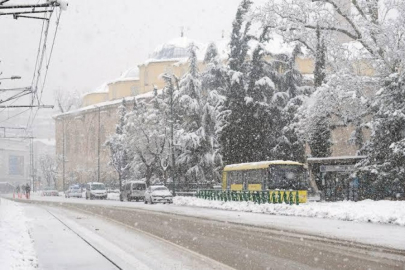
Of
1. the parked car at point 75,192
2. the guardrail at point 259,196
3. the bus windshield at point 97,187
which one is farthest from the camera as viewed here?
the parked car at point 75,192

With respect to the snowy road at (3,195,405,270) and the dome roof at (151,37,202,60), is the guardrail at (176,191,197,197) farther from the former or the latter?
the dome roof at (151,37,202,60)

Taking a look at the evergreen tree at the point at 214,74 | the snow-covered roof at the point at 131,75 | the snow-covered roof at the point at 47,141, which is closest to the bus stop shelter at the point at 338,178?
the evergreen tree at the point at 214,74

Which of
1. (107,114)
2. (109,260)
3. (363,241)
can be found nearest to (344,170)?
(363,241)

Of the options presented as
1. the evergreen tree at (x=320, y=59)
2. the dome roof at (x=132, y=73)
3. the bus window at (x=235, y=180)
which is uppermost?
the dome roof at (x=132, y=73)

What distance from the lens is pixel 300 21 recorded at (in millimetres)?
37844

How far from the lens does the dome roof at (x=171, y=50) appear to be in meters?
85.2

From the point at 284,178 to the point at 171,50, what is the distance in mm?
51414

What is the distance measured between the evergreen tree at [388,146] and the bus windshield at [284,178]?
21.5 ft

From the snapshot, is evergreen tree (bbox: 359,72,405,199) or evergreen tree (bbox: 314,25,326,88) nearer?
evergreen tree (bbox: 359,72,405,199)

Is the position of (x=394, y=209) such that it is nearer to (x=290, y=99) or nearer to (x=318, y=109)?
(x=318, y=109)

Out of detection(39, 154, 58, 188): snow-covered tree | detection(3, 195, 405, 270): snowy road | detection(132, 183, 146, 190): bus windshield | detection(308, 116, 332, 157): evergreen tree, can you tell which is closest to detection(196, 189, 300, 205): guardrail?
detection(308, 116, 332, 157): evergreen tree

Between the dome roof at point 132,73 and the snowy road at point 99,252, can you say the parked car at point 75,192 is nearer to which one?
the dome roof at point 132,73

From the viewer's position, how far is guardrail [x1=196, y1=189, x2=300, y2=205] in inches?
1273

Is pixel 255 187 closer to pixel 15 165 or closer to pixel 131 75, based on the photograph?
pixel 131 75
